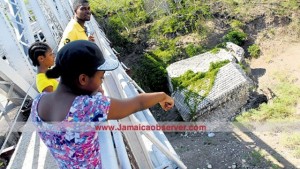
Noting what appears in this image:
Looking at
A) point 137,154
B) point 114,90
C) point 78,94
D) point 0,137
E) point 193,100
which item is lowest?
point 193,100

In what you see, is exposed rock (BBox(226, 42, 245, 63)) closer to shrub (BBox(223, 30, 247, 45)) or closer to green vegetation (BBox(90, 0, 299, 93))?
green vegetation (BBox(90, 0, 299, 93))

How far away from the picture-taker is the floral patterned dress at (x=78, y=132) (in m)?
1.60

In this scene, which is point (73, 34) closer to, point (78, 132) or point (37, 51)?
point (37, 51)

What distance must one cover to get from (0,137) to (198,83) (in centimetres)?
399

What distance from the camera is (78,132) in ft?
5.46

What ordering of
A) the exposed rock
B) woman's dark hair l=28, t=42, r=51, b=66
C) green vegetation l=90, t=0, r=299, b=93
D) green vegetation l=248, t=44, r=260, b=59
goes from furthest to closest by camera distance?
green vegetation l=90, t=0, r=299, b=93, green vegetation l=248, t=44, r=260, b=59, the exposed rock, woman's dark hair l=28, t=42, r=51, b=66

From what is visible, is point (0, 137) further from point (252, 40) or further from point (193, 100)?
point (252, 40)

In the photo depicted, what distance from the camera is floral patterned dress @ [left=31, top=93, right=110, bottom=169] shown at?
1604 mm

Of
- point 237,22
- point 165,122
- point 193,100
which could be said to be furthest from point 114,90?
point 237,22

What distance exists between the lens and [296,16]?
29.6 feet

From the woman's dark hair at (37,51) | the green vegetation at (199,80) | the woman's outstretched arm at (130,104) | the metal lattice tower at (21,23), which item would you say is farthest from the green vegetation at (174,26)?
the woman's outstretched arm at (130,104)

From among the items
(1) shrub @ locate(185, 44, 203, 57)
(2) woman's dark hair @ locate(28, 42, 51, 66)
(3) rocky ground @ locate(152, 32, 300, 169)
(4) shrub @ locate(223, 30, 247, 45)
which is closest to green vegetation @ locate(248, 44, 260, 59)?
(4) shrub @ locate(223, 30, 247, 45)

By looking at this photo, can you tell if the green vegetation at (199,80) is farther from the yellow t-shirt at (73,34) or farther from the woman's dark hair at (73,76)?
the woman's dark hair at (73,76)

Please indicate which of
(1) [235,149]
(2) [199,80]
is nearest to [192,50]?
(2) [199,80]
